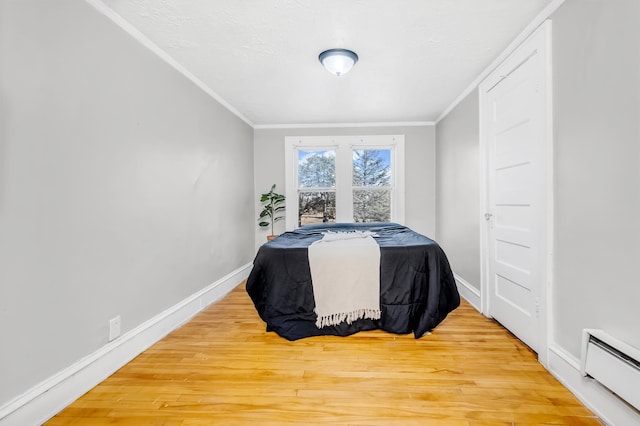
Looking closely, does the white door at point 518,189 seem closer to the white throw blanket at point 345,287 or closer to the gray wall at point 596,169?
the gray wall at point 596,169

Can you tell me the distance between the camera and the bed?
93.7 inches

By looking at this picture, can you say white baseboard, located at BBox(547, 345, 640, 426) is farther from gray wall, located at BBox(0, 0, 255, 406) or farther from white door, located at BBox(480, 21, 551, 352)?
gray wall, located at BBox(0, 0, 255, 406)

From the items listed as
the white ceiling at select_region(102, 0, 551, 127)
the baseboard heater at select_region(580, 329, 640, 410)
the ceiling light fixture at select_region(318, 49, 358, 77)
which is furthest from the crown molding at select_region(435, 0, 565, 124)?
the baseboard heater at select_region(580, 329, 640, 410)

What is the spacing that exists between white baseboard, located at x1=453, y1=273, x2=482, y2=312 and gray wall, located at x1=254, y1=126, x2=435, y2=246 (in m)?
1.25

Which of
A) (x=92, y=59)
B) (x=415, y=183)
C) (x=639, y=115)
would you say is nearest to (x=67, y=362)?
(x=92, y=59)

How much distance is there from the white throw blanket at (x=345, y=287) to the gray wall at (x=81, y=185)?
1295mm

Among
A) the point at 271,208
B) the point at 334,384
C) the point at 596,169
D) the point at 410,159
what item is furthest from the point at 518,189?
the point at 271,208

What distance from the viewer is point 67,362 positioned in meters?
1.63

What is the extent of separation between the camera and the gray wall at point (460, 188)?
309cm

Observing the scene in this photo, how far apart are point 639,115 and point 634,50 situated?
0.30 m

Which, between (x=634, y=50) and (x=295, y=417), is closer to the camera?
(x=634, y=50)

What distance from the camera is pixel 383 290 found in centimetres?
239

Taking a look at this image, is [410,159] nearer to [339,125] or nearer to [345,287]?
[339,125]

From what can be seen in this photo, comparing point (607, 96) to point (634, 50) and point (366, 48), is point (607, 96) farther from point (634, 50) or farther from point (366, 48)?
point (366, 48)
